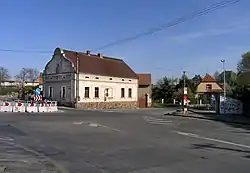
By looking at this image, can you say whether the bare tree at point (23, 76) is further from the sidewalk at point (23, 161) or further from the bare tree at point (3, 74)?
the sidewalk at point (23, 161)

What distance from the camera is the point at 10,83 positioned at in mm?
130625

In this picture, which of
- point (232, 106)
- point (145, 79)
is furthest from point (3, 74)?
point (232, 106)

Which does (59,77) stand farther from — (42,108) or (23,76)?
(23,76)

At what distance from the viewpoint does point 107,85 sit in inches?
2569

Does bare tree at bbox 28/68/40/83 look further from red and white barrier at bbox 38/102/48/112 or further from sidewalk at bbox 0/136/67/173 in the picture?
sidewalk at bbox 0/136/67/173

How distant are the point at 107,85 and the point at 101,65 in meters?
4.30

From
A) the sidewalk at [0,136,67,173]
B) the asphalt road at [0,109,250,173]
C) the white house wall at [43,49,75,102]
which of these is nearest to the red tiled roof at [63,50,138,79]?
the white house wall at [43,49,75,102]

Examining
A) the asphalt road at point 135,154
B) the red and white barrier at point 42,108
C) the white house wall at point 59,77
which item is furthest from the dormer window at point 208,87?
the asphalt road at point 135,154

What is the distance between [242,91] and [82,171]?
123 feet

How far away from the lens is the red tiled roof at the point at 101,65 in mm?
61438

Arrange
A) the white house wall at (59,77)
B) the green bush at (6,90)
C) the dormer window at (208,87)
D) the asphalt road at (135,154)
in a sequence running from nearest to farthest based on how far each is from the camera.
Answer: the asphalt road at (135,154) < the white house wall at (59,77) < the dormer window at (208,87) < the green bush at (6,90)

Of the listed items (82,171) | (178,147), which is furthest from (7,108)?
(82,171)

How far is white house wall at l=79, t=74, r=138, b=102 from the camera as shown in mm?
59094

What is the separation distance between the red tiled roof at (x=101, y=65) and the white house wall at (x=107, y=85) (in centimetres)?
88
